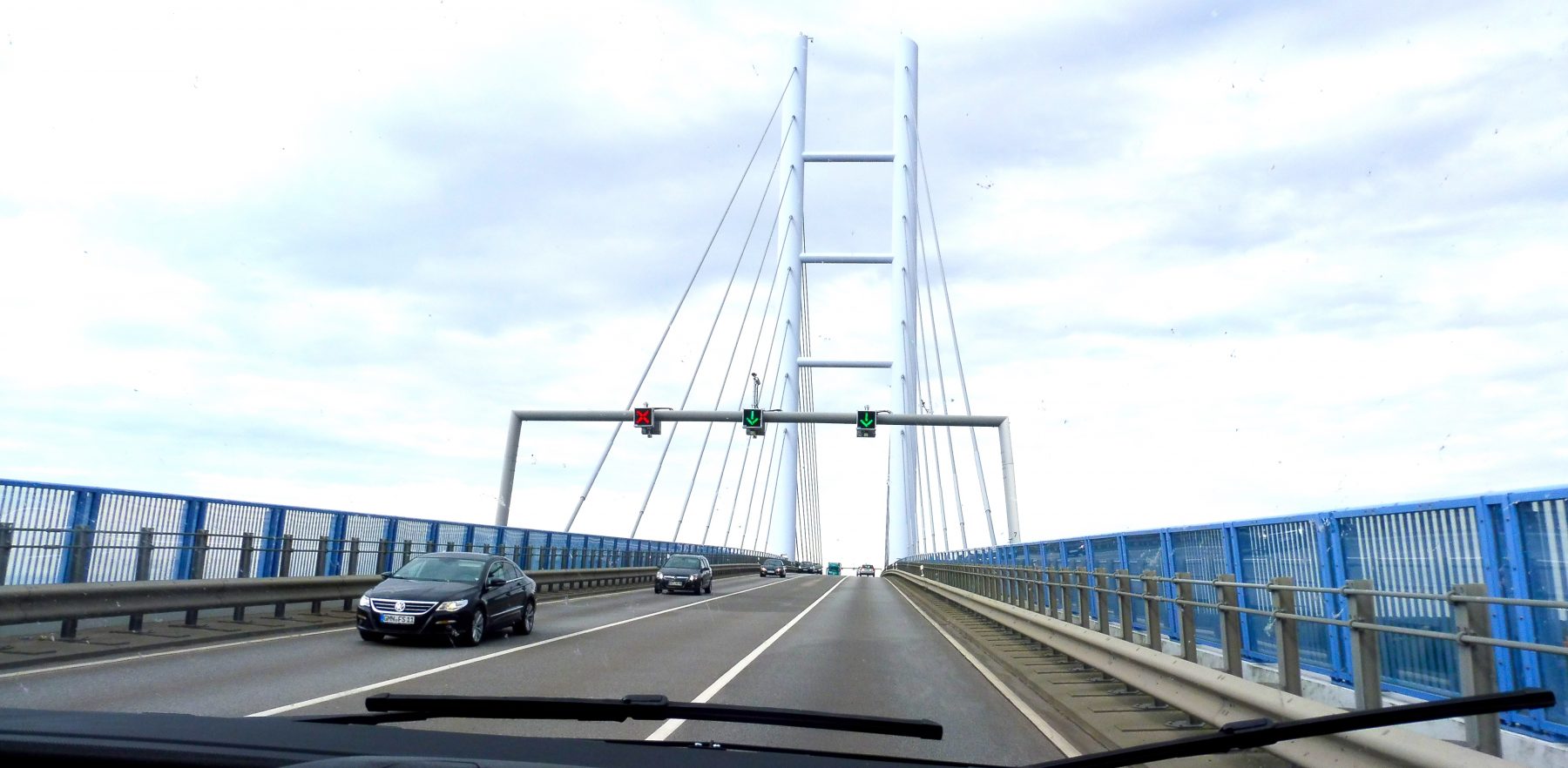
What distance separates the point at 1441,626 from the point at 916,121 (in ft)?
159

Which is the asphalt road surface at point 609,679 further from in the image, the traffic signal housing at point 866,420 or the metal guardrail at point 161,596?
the traffic signal housing at point 866,420

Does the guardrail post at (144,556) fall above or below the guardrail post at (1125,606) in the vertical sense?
above

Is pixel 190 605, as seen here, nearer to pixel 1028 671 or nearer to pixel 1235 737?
pixel 1028 671

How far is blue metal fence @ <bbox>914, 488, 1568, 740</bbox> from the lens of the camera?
19.0 ft

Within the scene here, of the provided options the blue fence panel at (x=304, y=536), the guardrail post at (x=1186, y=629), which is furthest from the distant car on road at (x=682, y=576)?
the guardrail post at (x=1186, y=629)

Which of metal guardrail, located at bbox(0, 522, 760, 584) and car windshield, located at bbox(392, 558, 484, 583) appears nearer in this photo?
metal guardrail, located at bbox(0, 522, 760, 584)

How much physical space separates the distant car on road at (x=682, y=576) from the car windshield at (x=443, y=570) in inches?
800

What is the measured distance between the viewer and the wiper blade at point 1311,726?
10.7 ft

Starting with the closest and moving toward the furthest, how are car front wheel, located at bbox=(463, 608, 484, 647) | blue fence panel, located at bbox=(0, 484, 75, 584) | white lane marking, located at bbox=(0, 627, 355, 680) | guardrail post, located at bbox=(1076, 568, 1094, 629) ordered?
white lane marking, located at bbox=(0, 627, 355, 680) → blue fence panel, located at bbox=(0, 484, 75, 584) → guardrail post, located at bbox=(1076, 568, 1094, 629) → car front wheel, located at bbox=(463, 608, 484, 647)

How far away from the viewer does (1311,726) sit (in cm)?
341

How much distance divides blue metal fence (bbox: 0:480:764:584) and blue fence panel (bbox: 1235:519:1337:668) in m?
13.3

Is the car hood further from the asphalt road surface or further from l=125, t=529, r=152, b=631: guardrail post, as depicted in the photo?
l=125, t=529, r=152, b=631: guardrail post

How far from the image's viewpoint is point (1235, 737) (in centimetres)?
351

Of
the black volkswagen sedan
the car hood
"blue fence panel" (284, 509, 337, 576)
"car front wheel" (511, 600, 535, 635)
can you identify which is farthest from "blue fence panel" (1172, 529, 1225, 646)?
"blue fence panel" (284, 509, 337, 576)
